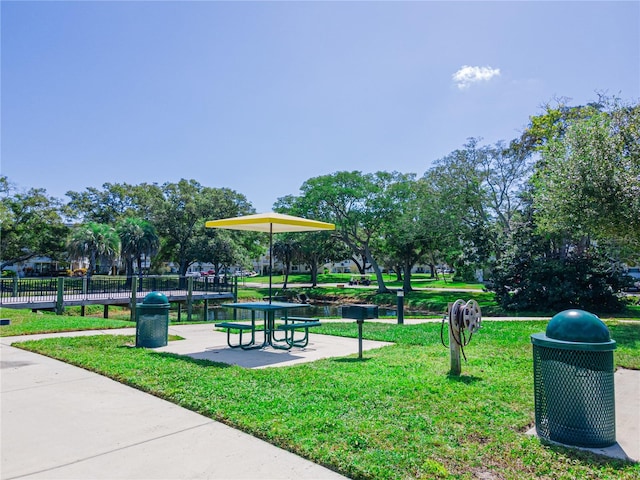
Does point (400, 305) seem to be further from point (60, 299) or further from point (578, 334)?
point (60, 299)

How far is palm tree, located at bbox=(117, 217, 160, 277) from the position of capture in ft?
116

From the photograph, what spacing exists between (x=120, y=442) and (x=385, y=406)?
2.44 m

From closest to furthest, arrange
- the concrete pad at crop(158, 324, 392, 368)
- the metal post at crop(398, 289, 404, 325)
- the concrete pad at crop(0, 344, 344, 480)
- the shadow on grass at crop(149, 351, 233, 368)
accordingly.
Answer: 1. the concrete pad at crop(0, 344, 344, 480)
2. the shadow on grass at crop(149, 351, 233, 368)
3. the concrete pad at crop(158, 324, 392, 368)
4. the metal post at crop(398, 289, 404, 325)

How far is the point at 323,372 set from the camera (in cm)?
598

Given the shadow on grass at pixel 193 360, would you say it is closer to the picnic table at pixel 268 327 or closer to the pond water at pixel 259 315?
the picnic table at pixel 268 327

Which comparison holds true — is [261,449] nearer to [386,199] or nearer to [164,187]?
[386,199]

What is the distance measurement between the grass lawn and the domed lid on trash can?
834 millimetres

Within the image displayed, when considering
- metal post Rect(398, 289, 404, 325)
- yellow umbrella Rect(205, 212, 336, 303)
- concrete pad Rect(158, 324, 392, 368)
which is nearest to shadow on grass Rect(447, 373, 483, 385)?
concrete pad Rect(158, 324, 392, 368)

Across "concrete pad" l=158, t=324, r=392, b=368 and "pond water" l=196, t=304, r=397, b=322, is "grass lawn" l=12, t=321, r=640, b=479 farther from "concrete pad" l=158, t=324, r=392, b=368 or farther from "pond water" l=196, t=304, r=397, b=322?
"pond water" l=196, t=304, r=397, b=322

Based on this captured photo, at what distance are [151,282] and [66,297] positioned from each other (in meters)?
3.83

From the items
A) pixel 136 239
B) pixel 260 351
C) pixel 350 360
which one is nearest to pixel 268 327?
pixel 260 351

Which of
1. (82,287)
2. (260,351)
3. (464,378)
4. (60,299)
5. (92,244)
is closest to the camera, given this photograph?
(464,378)

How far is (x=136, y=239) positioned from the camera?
116ft

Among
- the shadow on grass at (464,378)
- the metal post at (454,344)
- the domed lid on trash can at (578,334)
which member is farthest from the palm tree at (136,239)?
the domed lid on trash can at (578,334)
